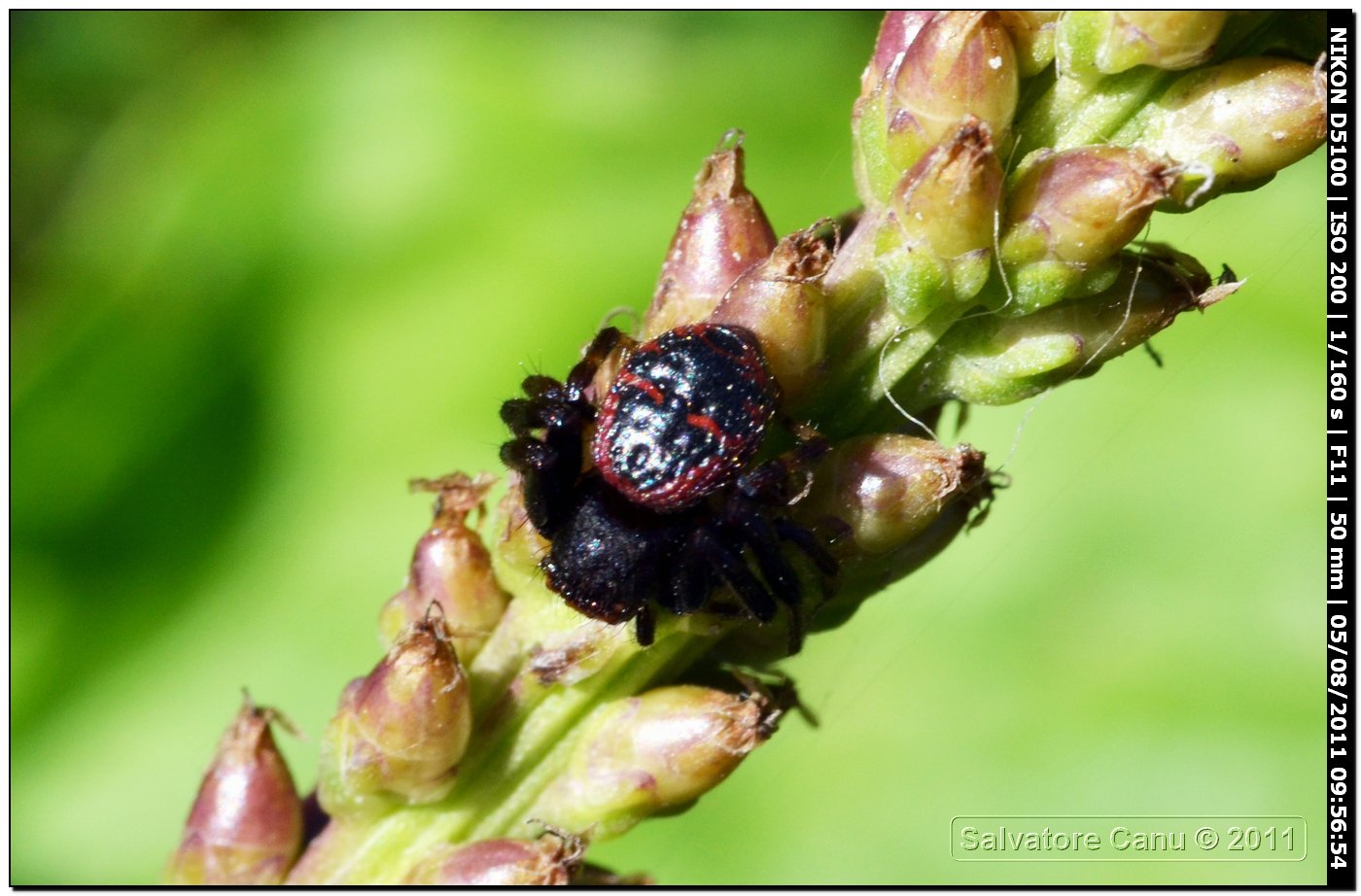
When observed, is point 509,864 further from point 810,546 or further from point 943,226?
point 943,226

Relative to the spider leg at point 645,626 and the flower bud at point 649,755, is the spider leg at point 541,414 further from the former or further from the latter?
the flower bud at point 649,755

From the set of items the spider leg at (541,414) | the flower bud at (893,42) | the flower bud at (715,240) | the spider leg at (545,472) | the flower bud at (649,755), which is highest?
the flower bud at (893,42)

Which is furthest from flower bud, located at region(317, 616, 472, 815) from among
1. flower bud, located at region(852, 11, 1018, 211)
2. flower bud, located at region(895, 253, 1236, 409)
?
flower bud, located at region(852, 11, 1018, 211)

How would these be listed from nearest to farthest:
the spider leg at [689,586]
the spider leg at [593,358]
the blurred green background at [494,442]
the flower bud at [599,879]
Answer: the spider leg at [689,586] → the flower bud at [599,879] → the spider leg at [593,358] → the blurred green background at [494,442]

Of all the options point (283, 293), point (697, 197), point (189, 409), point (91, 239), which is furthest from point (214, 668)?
point (697, 197)

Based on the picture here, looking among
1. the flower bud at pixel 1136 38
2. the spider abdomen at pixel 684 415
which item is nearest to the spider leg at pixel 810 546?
the spider abdomen at pixel 684 415

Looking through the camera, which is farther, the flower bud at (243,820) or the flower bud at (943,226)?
the flower bud at (243,820)

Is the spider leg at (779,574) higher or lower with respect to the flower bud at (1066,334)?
lower

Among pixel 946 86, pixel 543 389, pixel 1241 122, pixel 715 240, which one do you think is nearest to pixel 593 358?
pixel 543 389
